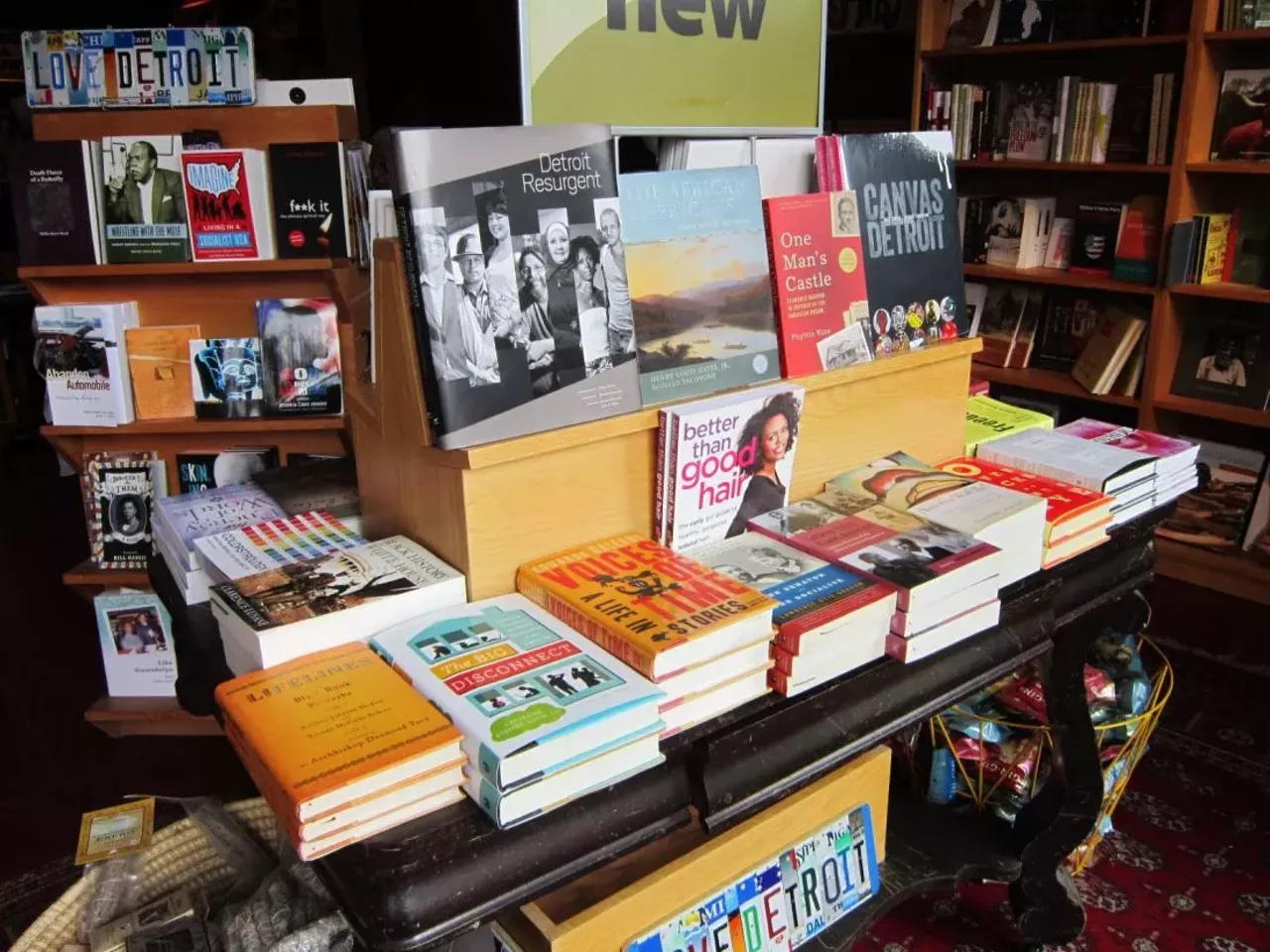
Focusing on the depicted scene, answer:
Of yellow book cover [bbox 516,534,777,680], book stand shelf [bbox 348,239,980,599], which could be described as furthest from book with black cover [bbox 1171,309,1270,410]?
yellow book cover [bbox 516,534,777,680]

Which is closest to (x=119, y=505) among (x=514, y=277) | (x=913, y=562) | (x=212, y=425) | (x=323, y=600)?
(x=212, y=425)

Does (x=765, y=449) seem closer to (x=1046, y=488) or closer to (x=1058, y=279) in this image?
→ (x=1046, y=488)

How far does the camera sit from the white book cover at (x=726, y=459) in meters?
1.21

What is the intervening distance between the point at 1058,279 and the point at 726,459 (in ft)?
8.81

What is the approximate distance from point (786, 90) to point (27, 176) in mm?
1785

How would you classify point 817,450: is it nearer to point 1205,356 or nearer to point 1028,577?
point 1028,577

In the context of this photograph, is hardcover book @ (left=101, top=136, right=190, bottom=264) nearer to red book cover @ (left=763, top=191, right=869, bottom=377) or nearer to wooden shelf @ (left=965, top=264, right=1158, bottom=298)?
red book cover @ (left=763, top=191, right=869, bottom=377)

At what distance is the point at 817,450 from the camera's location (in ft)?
4.70

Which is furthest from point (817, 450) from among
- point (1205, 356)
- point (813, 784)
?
point (1205, 356)

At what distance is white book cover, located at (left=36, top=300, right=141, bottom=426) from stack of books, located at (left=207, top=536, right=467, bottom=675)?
157cm

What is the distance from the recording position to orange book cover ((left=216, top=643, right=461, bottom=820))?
32.6 inches

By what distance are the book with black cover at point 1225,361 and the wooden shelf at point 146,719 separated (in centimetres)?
318

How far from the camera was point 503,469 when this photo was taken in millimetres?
1104

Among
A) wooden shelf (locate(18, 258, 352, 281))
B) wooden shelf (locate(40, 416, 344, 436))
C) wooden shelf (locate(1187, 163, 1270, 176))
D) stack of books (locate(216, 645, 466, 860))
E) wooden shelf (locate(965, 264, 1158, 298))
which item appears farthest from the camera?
wooden shelf (locate(965, 264, 1158, 298))
